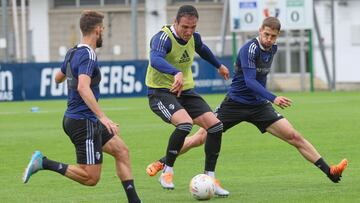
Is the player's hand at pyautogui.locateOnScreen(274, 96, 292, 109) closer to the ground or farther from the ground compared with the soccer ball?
farther from the ground

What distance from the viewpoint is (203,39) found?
47.9 metres

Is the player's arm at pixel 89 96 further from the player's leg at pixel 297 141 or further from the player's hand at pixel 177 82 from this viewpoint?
the player's leg at pixel 297 141

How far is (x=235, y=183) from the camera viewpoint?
12391 mm

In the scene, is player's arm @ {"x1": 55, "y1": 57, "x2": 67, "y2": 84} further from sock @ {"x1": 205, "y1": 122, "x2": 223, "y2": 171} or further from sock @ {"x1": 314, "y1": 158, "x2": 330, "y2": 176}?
sock @ {"x1": 314, "y1": 158, "x2": 330, "y2": 176}

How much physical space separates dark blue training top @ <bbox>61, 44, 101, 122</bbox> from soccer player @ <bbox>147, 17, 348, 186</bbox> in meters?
2.31

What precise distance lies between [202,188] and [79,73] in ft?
6.68

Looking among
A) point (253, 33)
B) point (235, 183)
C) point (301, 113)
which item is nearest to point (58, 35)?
point (253, 33)

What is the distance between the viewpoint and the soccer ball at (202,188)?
10938 millimetres

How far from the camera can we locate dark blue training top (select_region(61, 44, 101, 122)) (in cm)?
985

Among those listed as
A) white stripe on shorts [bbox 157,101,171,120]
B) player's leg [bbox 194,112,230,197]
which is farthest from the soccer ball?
white stripe on shorts [bbox 157,101,171,120]

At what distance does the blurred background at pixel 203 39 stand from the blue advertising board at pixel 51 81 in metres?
0.04

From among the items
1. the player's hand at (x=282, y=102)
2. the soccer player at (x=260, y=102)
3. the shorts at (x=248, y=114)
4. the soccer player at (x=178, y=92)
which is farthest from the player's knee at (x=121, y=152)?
the shorts at (x=248, y=114)

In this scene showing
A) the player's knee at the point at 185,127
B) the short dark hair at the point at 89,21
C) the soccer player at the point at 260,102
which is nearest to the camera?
the short dark hair at the point at 89,21

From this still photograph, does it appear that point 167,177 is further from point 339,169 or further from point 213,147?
point 339,169
